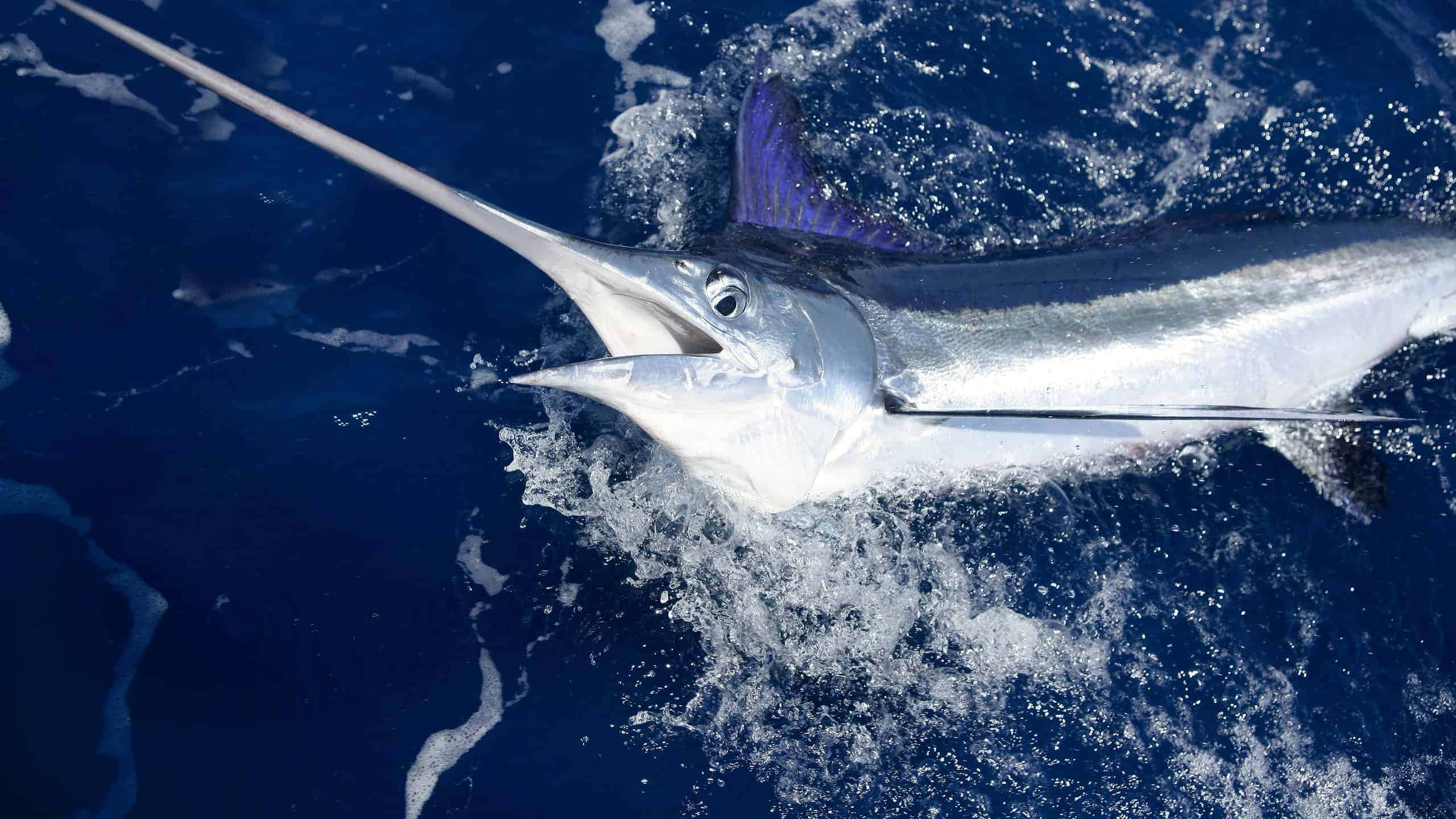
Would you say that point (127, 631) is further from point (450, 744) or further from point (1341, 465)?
point (1341, 465)

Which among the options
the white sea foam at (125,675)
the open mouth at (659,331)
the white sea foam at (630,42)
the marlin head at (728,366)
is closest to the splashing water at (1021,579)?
the white sea foam at (630,42)

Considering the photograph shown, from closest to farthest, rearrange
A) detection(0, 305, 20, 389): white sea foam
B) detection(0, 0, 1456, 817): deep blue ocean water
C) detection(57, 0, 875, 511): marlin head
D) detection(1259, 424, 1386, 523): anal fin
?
detection(57, 0, 875, 511): marlin head < detection(0, 0, 1456, 817): deep blue ocean water < detection(0, 305, 20, 389): white sea foam < detection(1259, 424, 1386, 523): anal fin

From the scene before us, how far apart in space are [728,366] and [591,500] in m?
0.87

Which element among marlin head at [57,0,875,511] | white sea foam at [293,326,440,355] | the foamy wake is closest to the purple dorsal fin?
marlin head at [57,0,875,511]

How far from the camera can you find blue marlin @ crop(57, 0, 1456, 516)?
2.56 metres

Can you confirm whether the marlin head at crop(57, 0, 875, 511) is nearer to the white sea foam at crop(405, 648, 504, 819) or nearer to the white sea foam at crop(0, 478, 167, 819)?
the white sea foam at crop(405, 648, 504, 819)

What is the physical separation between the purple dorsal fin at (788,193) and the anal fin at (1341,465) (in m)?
1.69

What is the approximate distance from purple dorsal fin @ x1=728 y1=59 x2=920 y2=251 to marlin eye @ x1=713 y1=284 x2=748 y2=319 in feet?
3.34

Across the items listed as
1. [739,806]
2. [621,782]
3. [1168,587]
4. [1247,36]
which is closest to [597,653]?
[621,782]

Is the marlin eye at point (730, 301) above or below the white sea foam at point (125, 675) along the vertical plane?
above

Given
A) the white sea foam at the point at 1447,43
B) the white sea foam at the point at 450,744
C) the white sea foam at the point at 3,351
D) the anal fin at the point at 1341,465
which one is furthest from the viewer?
the white sea foam at the point at 1447,43

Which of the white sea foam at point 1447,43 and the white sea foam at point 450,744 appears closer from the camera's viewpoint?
the white sea foam at point 450,744

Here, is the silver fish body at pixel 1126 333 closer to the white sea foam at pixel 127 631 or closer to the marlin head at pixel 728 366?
the marlin head at pixel 728 366

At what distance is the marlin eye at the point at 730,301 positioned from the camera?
261 centimetres
